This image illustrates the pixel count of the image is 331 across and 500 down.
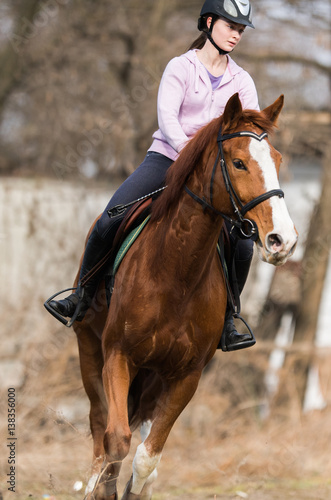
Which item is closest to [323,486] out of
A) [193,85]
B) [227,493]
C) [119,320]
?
[227,493]

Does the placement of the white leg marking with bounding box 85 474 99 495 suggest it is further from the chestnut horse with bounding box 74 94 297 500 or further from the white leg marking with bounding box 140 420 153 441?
the white leg marking with bounding box 140 420 153 441

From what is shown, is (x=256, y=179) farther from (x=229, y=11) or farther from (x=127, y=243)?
(x=229, y=11)

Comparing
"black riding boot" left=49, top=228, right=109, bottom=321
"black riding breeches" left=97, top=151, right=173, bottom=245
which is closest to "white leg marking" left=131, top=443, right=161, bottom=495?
"black riding boot" left=49, top=228, right=109, bottom=321

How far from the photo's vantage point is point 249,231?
4160 millimetres

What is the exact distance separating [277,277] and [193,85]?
9.51 metres

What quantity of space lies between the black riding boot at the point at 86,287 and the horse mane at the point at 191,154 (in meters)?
0.59

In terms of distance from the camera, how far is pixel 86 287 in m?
5.57

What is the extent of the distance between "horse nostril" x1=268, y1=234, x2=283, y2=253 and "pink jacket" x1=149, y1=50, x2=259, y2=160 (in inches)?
Result: 48.2

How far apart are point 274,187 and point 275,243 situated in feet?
1.07

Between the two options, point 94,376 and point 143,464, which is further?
point 94,376

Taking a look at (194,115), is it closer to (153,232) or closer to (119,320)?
(153,232)

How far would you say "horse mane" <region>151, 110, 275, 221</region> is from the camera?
4.38 m

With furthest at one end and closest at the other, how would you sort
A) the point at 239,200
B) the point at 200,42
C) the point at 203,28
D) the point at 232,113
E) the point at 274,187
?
the point at 200,42
the point at 203,28
the point at 232,113
the point at 239,200
the point at 274,187

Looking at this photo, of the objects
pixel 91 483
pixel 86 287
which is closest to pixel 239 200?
pixel 86 287
